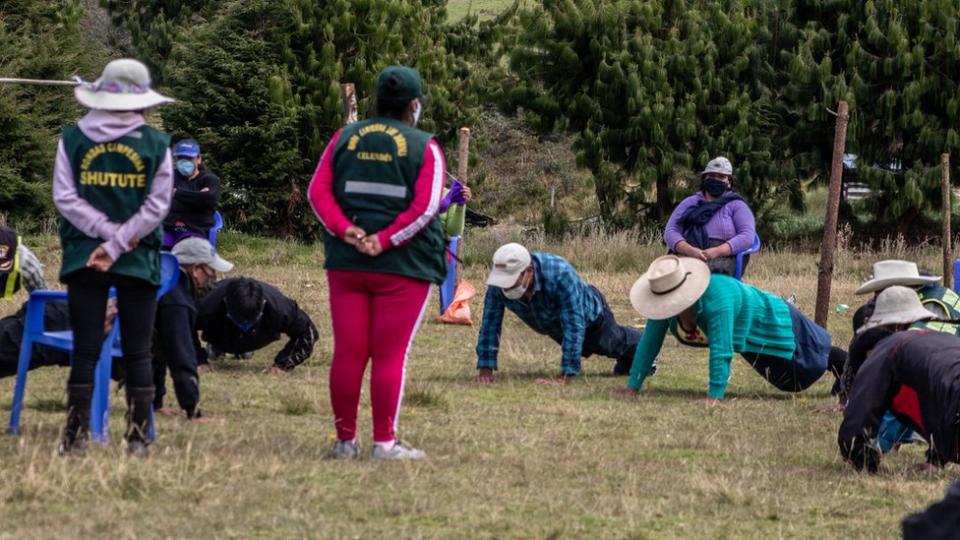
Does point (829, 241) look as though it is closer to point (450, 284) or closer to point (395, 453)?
point (450, 284)

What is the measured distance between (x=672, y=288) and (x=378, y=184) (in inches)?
158

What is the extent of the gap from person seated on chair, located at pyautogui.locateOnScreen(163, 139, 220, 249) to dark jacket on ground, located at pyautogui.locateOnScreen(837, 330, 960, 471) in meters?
6.60

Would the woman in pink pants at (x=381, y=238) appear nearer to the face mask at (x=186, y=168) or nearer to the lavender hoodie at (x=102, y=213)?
the lavender hoodie at (x=102, y=213)

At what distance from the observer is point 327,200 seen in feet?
26.8

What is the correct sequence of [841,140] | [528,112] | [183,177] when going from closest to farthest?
[183,177], [841,140], [528,112]

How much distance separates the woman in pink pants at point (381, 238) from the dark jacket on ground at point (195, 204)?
17.8 feet

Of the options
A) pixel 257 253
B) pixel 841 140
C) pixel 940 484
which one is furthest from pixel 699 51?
pixel 940 484

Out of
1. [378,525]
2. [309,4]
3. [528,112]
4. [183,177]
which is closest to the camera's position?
[378,525]

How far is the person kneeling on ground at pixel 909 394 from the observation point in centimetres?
777

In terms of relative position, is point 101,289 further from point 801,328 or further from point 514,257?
point 801,328

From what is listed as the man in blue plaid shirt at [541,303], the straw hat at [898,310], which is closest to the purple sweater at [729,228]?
the man in blue plaid shirt at [541,303]

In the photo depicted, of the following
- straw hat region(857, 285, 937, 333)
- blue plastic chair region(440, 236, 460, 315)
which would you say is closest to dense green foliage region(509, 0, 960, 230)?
blue plastic chair region(440, 236, 460, 315)

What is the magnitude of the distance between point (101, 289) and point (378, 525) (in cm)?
205

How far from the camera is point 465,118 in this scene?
35.8 meters
